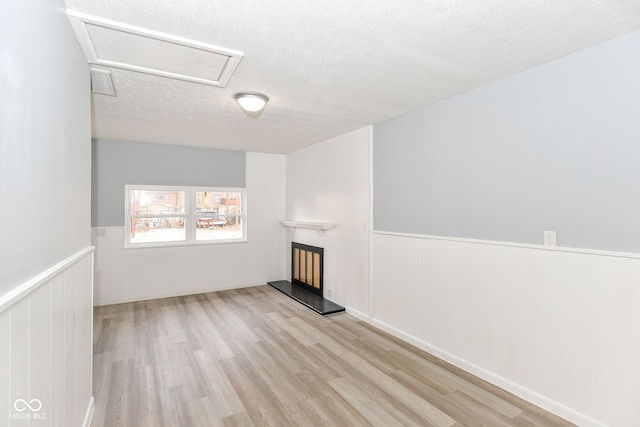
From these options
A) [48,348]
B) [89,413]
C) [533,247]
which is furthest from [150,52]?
[533,247]

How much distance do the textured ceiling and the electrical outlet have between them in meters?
1.26

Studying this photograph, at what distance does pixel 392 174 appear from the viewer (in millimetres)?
3678

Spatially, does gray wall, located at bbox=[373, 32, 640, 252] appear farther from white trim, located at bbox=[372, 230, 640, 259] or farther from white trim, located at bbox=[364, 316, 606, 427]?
white trim, located at bbox=[364, 316, 606, 427]

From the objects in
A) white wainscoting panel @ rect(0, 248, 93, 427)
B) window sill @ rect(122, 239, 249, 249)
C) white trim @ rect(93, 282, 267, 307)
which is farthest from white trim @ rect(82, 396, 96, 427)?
window sill @ rect(122, 239, 249, 249)

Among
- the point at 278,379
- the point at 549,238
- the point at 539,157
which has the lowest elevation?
the point at 278,379

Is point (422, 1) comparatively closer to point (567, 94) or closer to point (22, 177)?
point (567, 94)

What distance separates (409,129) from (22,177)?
10.6 ft

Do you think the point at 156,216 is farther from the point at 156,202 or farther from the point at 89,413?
the point at 89,413

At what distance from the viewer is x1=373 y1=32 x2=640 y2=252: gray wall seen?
198 cm

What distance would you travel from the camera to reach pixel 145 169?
16.5 feet

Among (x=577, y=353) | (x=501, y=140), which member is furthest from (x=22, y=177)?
(x=577, y=353)

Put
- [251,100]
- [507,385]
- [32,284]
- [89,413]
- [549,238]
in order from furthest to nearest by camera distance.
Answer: [251,100] < [507,385] < [549,238] < [89,413] < [32,284]

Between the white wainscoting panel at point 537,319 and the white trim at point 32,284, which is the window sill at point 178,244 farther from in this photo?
the white trim at point 32,284

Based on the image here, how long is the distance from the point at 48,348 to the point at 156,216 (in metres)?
4.24
